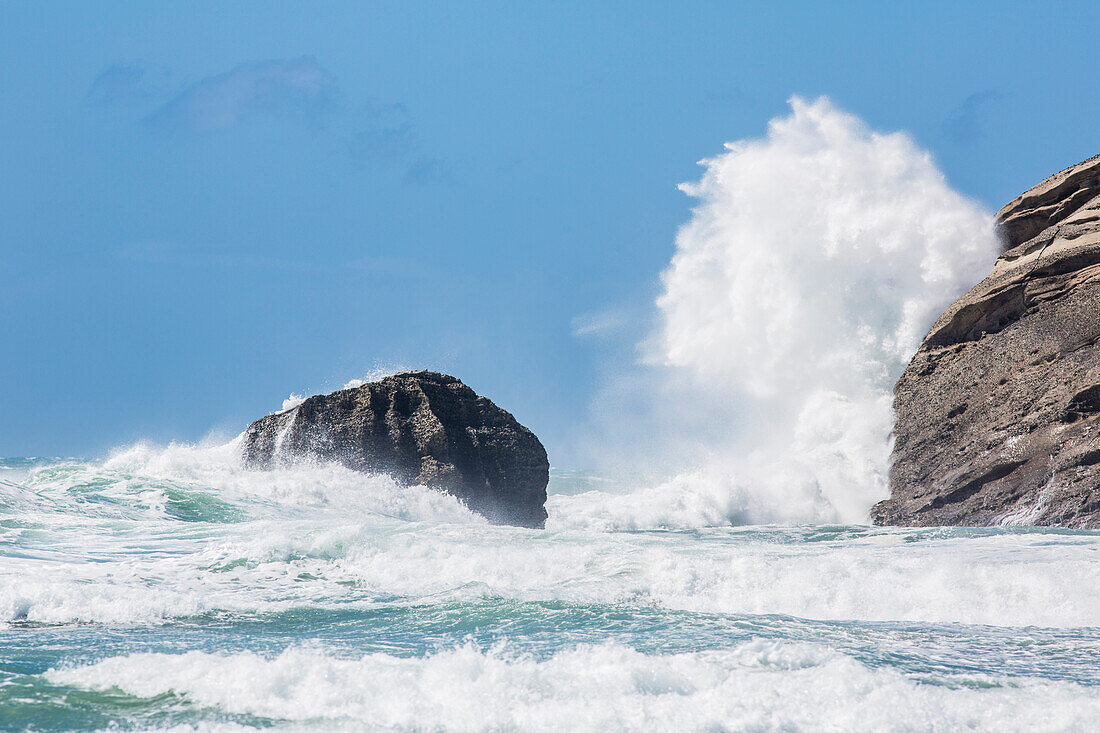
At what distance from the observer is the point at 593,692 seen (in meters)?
5.17

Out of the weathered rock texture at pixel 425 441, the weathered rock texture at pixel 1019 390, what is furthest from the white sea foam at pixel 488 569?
the weathered rock texture at pixel 425 441

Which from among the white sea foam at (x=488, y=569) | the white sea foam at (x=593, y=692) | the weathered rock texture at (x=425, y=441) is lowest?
the white sea foam at (x=593, y=692)

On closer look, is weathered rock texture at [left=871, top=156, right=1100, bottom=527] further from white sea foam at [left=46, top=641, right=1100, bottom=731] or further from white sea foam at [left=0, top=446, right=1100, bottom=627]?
white sea foam at [left=46, top=641, right=1100, bottom=731]

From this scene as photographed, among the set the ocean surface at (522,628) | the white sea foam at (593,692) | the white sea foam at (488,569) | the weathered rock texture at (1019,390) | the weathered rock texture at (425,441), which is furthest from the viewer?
the weathered rock texture at (425,441)

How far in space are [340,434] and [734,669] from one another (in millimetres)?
16581

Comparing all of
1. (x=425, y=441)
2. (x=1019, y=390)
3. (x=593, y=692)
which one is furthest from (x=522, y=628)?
(x=1019, y=390)

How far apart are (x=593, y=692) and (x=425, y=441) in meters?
15.6

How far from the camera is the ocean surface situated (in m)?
4.90

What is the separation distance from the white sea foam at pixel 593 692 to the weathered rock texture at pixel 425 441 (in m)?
14.3

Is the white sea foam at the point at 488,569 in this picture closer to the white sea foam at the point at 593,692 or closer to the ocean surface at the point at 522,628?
the ocean surface at the point at 522,628

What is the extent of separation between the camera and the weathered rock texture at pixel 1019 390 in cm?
1491

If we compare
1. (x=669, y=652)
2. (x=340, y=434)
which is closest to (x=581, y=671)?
(x=669, y=652)

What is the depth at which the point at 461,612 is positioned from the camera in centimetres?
805

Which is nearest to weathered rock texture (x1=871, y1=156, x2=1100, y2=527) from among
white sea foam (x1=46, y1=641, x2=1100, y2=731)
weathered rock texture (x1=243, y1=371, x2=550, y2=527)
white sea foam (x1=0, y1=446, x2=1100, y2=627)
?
white sea foam (x1=0, y1=446, x2=1100, y2=627)
